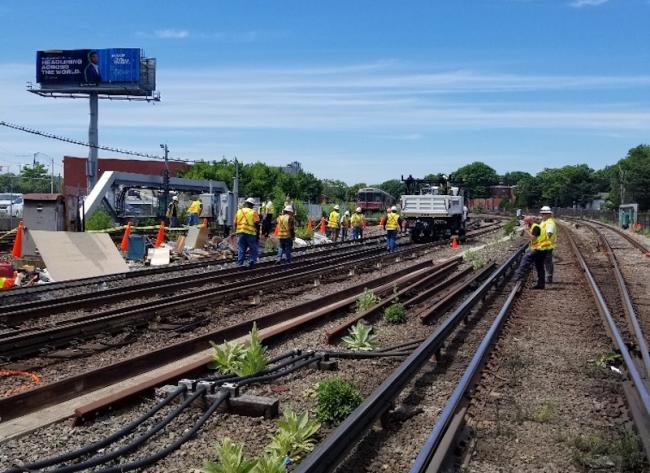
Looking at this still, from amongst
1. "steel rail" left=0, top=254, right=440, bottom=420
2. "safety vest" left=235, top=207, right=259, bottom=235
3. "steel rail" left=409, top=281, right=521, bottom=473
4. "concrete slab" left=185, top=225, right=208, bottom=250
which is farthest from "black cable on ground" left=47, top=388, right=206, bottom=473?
"concrete slab" left=185, top=225, right=208, bottom=250

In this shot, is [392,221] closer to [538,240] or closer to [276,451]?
[538,240]

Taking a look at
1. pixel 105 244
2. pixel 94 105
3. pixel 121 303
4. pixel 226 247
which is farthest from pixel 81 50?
pixel 121 303

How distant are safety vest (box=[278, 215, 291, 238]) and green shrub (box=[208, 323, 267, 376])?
1114 cm

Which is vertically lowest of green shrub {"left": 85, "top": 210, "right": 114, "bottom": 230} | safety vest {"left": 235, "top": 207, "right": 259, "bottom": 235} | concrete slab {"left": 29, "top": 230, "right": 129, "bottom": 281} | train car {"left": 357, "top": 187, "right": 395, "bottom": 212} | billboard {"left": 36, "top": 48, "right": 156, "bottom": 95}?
concrete slab {"left": 29, "top": 230, "right": 129, "bottom": 281}

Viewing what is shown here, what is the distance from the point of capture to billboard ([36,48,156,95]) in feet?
211

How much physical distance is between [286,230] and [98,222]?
33.2 ft

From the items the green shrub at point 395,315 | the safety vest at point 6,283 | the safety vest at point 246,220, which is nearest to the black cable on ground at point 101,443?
the green shrub at point 395,315

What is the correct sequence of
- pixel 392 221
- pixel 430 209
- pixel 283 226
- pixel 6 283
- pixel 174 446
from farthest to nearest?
1. pixel 430 209
2. pixel 392 221
3. pixel 283 226
4. pixel 6 283
5. pixel 174 446

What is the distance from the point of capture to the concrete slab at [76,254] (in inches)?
591

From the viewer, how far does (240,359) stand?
7027 mm

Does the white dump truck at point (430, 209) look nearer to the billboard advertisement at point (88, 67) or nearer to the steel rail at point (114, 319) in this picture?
the steel rail at point (114, 319)

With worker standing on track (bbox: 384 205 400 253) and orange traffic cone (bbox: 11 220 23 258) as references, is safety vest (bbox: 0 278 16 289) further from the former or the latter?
worker standing on track (bbox: 384 205 400 253)

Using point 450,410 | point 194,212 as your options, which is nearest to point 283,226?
point 194,212

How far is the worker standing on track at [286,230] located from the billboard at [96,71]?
5023cm
